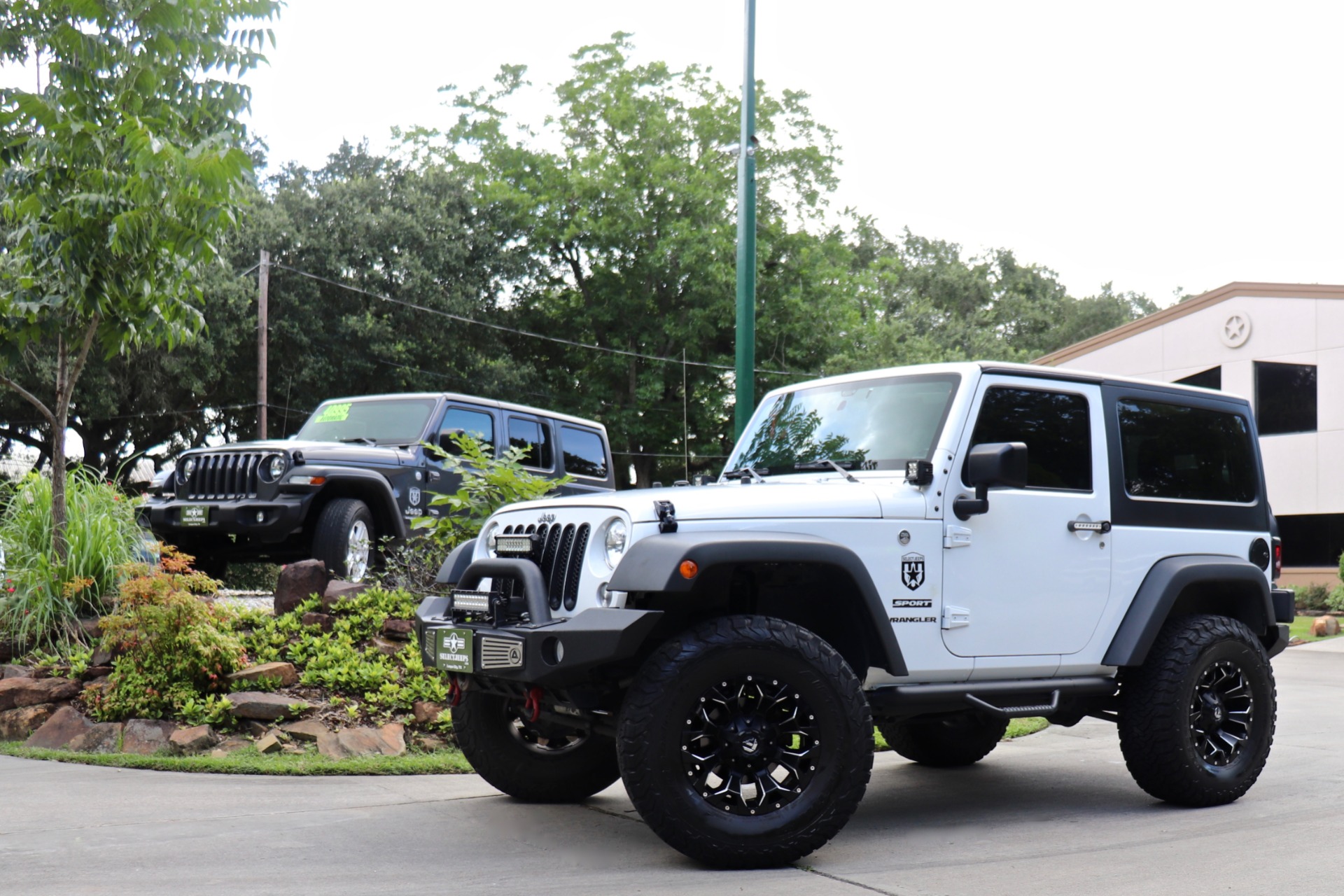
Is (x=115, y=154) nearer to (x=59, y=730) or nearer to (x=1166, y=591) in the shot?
(x=59, y=730)

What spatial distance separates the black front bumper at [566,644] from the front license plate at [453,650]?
0.21 ft

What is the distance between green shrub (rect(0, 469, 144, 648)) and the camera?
357 inches

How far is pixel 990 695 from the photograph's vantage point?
228 inches

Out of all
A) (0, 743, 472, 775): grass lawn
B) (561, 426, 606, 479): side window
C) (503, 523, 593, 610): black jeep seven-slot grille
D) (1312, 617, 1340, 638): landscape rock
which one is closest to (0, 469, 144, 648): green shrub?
(0, 743, 472, 775): grass lawn

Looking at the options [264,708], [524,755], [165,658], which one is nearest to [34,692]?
[165,658]

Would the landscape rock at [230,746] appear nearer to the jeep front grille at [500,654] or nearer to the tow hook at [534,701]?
the tow hook at [534,701]

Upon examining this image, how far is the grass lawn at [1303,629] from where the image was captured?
1917cm

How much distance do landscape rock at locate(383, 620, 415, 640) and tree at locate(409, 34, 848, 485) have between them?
83.1ft

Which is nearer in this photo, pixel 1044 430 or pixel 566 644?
pixel 566 644

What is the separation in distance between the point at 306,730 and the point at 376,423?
192 inches

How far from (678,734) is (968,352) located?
4205 centimetres

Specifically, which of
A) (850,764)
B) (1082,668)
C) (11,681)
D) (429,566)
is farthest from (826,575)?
(11,681)

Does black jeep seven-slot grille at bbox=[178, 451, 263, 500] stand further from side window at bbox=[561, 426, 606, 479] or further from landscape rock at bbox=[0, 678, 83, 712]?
side window at bbox=[561, 426, 606, 479]

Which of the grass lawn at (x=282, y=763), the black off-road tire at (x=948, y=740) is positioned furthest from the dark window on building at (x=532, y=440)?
the black off-road tire at (x=948, y=740)
